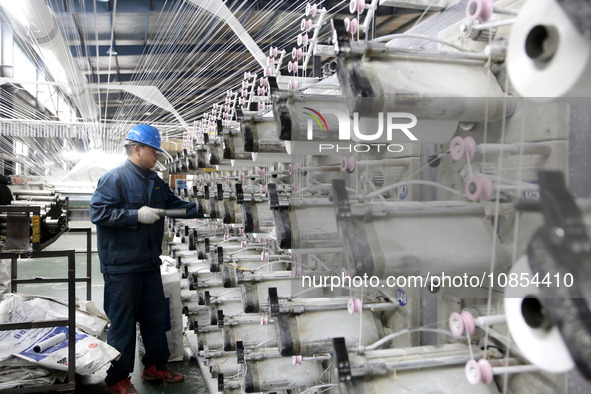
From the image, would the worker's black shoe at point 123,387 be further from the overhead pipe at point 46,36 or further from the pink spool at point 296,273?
the overhead pipe at point 46,36

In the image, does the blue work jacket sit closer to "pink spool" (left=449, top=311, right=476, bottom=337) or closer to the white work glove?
the white work glove

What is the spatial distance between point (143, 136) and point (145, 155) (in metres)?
0.12

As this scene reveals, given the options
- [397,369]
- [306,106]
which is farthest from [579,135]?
[306,106]

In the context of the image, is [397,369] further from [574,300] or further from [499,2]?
[499,2]

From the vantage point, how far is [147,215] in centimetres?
253

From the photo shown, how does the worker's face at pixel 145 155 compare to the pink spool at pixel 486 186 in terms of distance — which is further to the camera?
the worker's face at pixel 145 155

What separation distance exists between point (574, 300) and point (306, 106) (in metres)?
0.80

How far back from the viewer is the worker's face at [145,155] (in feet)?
8.79

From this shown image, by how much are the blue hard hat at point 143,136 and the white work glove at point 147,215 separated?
384 mm

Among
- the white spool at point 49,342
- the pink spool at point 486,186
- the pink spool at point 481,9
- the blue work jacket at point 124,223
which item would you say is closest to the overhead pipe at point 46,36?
the blue work jacket at point 124,223

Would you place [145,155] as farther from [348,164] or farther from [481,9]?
[481,9]

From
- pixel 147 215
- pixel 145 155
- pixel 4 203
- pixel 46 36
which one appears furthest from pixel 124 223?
pixel 4 203

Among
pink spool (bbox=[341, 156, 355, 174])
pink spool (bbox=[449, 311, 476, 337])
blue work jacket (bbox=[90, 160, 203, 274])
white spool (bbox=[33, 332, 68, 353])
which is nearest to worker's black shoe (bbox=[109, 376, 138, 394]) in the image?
white spool (bbox=[33, 332, 68, 353])

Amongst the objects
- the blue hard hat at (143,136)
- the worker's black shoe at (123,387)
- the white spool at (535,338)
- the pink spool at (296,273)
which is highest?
the blue hard hat at (143,136)
